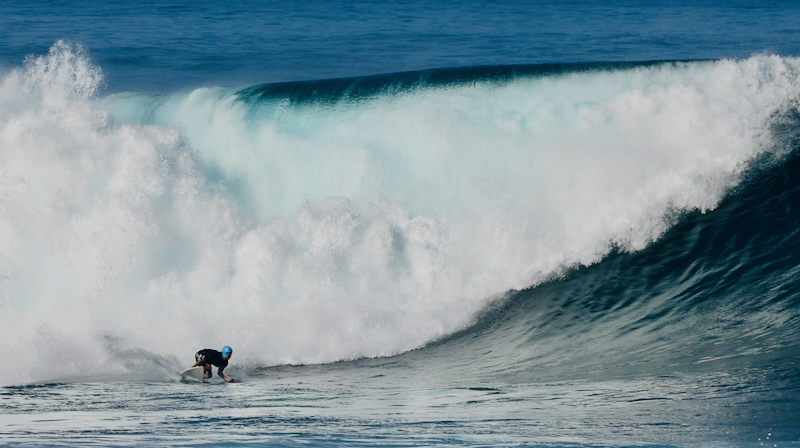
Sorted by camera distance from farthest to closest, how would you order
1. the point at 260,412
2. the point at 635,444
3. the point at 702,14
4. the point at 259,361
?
the point at 702,14 → the point at 259,361 → the point at 260,412 → the point at 635,444

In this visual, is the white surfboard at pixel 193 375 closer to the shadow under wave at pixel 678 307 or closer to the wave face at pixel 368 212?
the wave face at pixel 368 212

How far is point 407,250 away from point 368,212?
800 millimetres

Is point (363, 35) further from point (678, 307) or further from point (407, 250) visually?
point (678, 307)

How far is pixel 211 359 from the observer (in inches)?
307

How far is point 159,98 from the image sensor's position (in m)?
12.8

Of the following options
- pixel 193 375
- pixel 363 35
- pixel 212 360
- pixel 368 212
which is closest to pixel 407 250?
pixel 368 212

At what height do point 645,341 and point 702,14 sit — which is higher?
point 702,14

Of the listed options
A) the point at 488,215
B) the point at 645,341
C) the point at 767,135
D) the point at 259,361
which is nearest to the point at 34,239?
the point at 259,361

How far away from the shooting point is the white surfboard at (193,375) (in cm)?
775

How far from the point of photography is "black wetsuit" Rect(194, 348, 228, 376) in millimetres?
7742

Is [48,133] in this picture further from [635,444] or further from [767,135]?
[767,135]

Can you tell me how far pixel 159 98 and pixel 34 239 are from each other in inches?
156

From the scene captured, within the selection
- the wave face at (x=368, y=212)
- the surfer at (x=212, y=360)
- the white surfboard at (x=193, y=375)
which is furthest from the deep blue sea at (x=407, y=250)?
the surfer at (x=212, y=360)

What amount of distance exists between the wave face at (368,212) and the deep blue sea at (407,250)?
30mm
